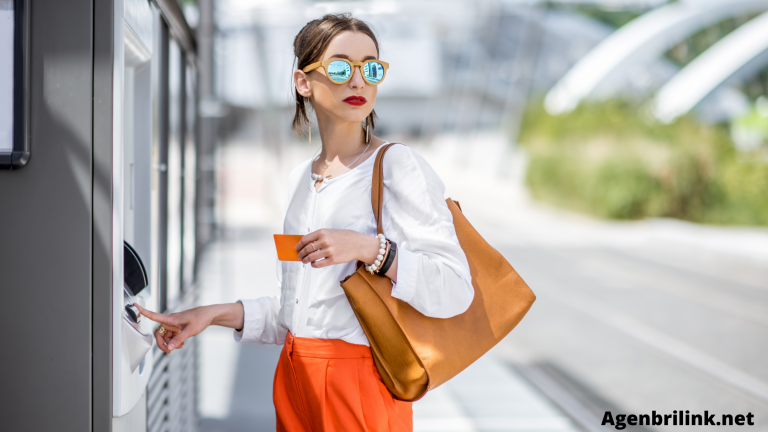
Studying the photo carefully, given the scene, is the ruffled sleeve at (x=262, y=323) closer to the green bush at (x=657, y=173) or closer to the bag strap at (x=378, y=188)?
the bag strap at (x=378, y=188)

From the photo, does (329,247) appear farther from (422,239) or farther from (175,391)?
(175,391)

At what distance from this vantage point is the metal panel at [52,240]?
143cm

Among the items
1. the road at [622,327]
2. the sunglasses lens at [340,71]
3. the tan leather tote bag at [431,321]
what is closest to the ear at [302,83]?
the sunglasses lens at [340,71]

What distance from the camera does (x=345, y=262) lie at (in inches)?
58.6

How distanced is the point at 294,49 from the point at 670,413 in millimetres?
3726

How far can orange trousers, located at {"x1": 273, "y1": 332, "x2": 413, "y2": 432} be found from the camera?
61.8 inches

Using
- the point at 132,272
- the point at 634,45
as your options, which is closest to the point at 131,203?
the point at 132,272

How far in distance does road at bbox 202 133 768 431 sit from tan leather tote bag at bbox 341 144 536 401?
2.54m

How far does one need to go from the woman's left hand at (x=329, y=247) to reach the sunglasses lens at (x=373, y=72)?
0.38m

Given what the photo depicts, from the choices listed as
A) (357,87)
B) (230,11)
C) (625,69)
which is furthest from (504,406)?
(625,69)

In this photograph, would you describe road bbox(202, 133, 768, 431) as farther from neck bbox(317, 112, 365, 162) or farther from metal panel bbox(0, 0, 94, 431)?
neck bbox(317, 112, 365, 162)

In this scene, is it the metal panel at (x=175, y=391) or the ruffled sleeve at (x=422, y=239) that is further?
the metal panel at (x=175, y=391)

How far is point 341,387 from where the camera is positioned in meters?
1.57

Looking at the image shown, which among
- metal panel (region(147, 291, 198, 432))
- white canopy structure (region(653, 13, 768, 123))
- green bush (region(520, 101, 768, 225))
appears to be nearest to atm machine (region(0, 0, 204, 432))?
metal panel (region(147, 291, 198, 432))
